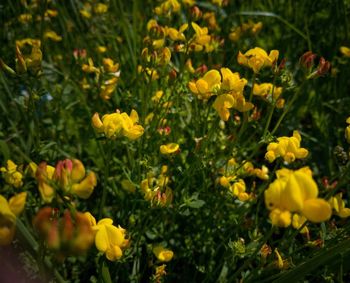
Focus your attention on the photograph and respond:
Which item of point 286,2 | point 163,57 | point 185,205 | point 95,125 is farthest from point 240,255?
point 286,2

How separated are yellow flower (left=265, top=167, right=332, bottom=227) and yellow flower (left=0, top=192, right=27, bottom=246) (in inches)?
21.6

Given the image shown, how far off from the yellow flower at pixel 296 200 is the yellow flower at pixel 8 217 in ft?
1.80

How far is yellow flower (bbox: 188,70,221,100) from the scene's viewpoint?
4.94ft

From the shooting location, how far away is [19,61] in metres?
1.50

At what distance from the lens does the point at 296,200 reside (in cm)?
87

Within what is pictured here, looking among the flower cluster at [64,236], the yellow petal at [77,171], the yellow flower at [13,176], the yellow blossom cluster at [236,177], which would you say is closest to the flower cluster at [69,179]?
the yellow petal at [77,171]

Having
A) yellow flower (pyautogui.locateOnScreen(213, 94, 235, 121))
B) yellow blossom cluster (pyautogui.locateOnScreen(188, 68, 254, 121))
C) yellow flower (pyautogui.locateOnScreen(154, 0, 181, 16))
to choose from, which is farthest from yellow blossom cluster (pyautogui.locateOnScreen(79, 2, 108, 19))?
yellow flower (pyautogui.locateOnScreen(213, 94, 235, 121))

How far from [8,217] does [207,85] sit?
89 centimetres

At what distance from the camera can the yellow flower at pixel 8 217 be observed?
2.84ft

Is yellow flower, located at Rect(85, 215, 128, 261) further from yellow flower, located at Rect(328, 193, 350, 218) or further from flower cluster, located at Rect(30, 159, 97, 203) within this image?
yellow flower, located at Rect(328, 193, 350, 218)

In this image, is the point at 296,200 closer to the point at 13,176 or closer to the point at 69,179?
the point at 69,179

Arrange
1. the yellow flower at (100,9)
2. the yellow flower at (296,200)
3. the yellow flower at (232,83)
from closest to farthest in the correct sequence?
the yellow flower at (296,200)
the yellow flower at (232,83)
the yellow flower at (100,9)

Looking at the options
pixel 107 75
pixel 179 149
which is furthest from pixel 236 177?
pixel 107 75

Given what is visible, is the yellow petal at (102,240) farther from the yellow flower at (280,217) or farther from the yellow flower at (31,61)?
the yellow flower at (31,61)
